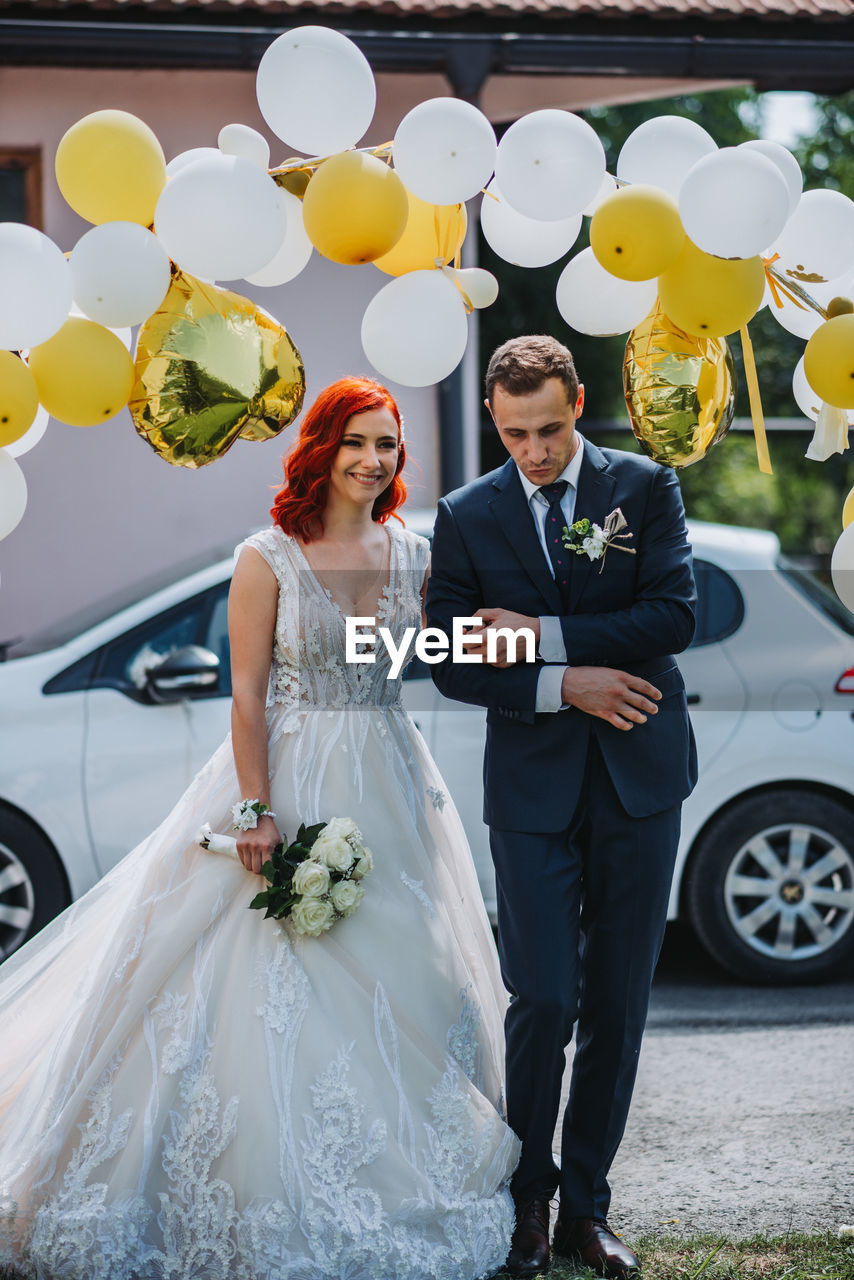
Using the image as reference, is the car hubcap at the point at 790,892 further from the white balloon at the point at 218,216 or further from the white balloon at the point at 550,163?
the white balloon at the point at 218,216

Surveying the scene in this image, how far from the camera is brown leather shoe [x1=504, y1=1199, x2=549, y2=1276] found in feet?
10.2

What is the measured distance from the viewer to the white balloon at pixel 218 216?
9.21 ft

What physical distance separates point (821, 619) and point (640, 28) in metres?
4.25

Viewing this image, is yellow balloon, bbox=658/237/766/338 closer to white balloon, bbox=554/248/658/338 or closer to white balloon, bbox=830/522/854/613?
white balloon, bbox=554/248/658/338

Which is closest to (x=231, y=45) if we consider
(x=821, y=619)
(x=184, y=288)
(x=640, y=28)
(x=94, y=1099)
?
(x=640, y=28)

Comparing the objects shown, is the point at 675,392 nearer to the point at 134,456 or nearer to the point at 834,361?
the point at 834,361

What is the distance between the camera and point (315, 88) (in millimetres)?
2857

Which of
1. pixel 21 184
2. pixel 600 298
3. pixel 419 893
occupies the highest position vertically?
pixel 21 184

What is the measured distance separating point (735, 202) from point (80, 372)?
1.38m

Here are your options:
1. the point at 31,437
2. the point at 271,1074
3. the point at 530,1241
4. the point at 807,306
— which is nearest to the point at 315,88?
the point at 31,437

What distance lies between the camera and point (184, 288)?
9.92 ft

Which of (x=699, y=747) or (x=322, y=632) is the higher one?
(x=322, y=632)

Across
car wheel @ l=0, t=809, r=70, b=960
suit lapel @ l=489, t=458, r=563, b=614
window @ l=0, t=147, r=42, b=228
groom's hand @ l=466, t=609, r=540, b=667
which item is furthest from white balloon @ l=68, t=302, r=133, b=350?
window @ l=0, t=147, r=42, b=228

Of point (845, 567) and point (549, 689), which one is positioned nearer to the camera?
point (845, 567)
